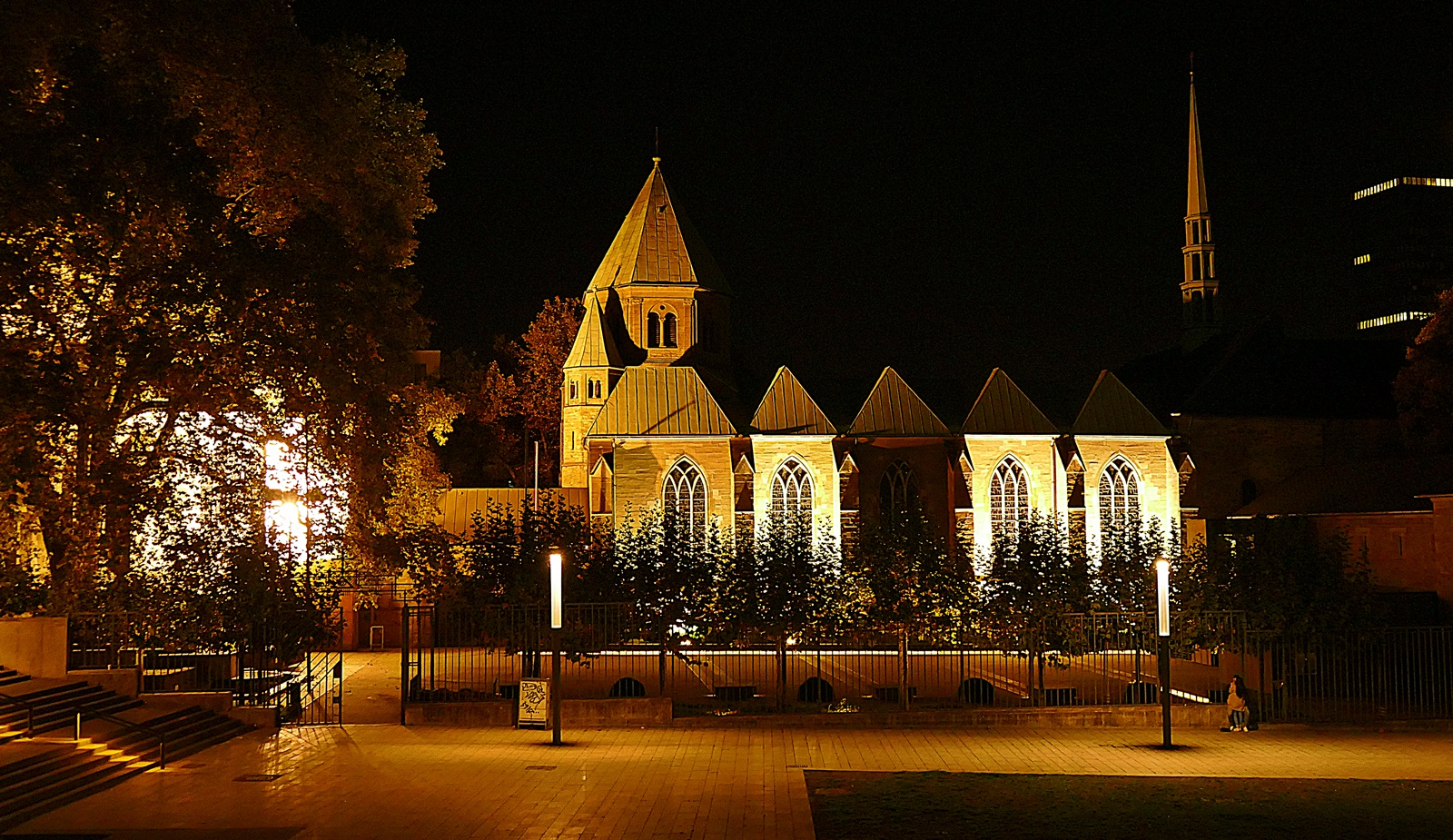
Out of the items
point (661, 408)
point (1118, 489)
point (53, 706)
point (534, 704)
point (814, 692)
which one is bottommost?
point (814, 692)

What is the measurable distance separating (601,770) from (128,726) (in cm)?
680

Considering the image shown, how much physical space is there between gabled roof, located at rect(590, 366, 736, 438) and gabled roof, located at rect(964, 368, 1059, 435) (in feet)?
30.9

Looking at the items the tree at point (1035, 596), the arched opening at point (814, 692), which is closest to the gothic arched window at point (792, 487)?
the arched opening at point (814, 692)

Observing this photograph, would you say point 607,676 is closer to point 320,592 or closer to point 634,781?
point 320,592

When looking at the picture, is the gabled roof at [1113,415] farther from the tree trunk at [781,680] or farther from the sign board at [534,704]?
the sign board at [534,704]

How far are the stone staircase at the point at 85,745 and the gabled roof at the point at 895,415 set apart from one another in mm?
31551

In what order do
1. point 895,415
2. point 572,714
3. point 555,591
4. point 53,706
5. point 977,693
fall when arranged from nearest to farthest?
point 53,706, point 555,591, point 572,714, point 977,693, point 895,415

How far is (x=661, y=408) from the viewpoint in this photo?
48.3 m

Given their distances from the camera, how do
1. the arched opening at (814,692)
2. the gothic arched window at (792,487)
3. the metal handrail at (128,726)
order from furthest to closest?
the gothic arched window at (792,487), the arched opening at (814,692), the metal handrail at (128,726)

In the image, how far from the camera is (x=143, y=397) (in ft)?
85.0

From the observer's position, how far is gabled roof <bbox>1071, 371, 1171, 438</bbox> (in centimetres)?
5050

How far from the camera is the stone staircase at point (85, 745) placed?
15586mm

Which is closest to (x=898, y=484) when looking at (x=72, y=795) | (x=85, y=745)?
(x=85, y=745)

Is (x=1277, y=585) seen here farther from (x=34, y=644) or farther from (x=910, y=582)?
(x=34, y=644)
